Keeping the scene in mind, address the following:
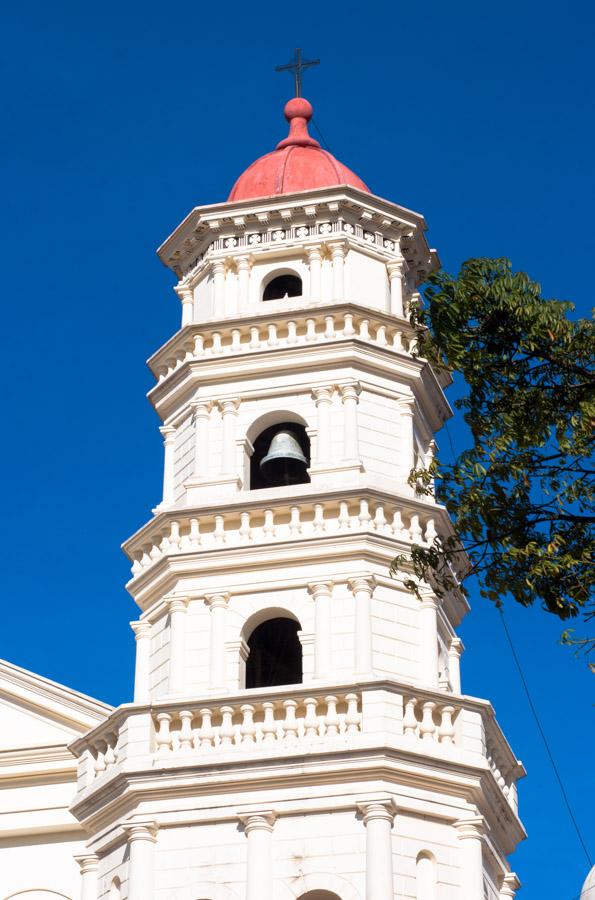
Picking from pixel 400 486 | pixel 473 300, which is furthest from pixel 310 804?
pixel 473 300

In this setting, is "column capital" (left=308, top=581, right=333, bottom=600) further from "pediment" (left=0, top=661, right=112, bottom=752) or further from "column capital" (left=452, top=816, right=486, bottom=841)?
"pediment" (left=0, top=661, right=112, bottom=752)

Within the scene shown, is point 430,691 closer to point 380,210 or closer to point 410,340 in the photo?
point 410,340

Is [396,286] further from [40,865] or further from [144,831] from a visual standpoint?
[40,865]

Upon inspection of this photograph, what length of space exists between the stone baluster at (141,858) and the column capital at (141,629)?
3379 millimetres

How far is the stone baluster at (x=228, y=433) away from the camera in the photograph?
2500cm

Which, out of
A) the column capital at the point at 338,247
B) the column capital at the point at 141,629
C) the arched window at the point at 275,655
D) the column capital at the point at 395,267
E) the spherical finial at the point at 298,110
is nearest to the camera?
the column capital at the point at 141,629

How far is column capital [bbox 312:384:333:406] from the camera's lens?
25.3 meters

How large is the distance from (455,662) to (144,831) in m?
5.39

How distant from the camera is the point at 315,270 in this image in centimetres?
2666

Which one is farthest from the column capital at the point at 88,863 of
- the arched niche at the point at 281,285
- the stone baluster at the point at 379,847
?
Answer: the arched niche at the point at 281,285

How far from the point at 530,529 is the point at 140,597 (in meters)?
8.58

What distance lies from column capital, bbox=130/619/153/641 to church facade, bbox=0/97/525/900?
0.05m

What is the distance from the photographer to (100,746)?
75.6 ft

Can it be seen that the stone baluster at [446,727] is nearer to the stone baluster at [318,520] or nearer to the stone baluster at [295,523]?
the stone baluster at [318,520]
